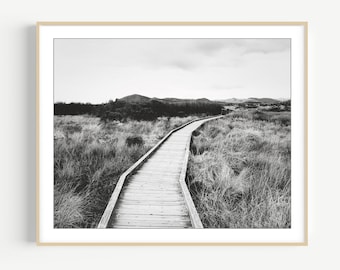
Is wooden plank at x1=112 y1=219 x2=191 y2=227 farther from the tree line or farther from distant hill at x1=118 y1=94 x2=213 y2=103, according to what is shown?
distant hill at x1=118 y1=94 x2=213 y2=103

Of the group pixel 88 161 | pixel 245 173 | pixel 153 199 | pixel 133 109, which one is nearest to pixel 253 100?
pixel 245 173

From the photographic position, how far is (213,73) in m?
2.29

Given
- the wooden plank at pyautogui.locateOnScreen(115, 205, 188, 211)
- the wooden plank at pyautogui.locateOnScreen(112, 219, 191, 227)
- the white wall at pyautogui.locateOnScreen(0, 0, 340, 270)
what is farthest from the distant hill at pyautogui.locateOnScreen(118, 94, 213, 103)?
the wooden plank at pyautogui.locateOnScreen(112, 219, 191, 227)

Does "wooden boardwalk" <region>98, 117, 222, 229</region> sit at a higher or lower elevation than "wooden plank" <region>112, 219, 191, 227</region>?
higher

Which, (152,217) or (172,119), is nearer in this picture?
(152,217)

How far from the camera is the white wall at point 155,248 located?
2281mm

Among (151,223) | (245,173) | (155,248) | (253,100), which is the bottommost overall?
(155,248)

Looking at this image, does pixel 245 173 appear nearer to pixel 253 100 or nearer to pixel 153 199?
pixel 253 100

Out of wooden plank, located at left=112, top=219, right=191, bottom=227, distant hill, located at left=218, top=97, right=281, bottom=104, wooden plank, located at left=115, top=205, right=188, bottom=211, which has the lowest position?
wooden plank, located at left=112, top=219, right=191, bottom=227

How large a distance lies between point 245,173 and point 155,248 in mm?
800

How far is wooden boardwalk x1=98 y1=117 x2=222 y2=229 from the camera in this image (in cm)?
223

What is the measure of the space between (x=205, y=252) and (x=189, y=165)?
60cm

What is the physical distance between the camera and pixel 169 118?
2.33m
